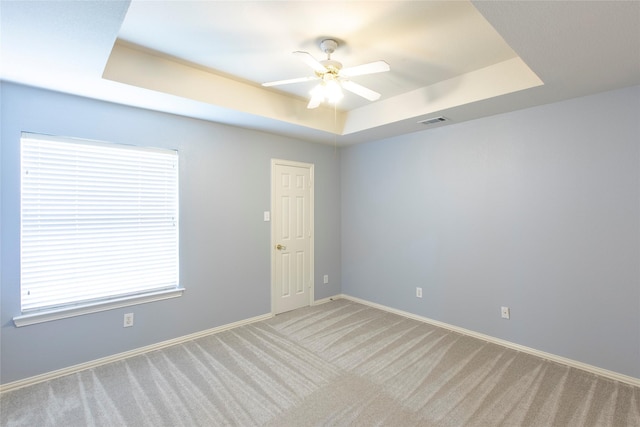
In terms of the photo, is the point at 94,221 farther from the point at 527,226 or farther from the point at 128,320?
the point at 527,226

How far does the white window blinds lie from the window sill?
63 mm

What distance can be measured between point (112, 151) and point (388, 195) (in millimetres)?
3232

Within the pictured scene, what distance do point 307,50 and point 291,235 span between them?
2.46 m

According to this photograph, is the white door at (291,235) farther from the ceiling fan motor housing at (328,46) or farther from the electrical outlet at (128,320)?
the ceiling fan motor housing at (328,46)

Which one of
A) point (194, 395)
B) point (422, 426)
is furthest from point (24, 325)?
point (422, 426)

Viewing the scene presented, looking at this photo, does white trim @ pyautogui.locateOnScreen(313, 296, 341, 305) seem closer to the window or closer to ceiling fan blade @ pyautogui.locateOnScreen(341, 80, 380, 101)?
the window

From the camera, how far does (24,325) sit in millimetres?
2377

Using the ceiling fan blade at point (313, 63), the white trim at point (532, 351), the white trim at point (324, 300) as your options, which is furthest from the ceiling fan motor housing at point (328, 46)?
the white trim at point (324, 300)

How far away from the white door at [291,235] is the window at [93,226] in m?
1.26

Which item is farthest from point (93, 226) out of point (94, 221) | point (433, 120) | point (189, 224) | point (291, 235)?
point (433, 120)

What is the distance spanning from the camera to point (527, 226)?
295 centimetres

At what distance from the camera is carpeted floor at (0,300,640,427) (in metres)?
2.02

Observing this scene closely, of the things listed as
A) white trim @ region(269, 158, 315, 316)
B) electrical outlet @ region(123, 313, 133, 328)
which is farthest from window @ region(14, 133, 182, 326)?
A: white trim @ region(269, 158, 315, 316)

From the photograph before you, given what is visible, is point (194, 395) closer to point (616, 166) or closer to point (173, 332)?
point (173, 332)
